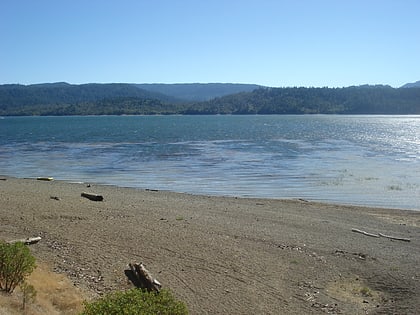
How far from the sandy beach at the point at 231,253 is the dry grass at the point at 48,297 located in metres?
0.34

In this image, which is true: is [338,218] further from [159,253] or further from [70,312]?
[70,312]

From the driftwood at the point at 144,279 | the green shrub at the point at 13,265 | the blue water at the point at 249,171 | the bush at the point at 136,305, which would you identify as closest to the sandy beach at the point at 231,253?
the driftwood at the point at 144,279

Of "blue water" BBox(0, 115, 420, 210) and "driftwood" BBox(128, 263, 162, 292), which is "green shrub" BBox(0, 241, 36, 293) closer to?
"driftwood" BBox(128, 263, 162, 292)

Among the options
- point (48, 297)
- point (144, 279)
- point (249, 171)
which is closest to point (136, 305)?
point (48, 297)

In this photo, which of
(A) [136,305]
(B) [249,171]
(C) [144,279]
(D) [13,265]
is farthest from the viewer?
(B) [249,171]

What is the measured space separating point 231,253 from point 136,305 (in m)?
7.35

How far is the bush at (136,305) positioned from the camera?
18.3ft

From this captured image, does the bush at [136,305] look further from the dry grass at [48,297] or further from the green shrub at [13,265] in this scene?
the green shrub at [13,265]

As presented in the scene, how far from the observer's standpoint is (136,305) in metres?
5.64

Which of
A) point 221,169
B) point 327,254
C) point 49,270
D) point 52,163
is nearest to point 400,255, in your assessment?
point 327,254

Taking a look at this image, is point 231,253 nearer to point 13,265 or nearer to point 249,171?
point 13,265

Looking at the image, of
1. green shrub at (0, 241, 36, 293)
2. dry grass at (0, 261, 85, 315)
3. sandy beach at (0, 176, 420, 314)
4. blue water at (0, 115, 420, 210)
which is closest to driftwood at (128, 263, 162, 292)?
sandy beach at (0, 176, 420, 314)

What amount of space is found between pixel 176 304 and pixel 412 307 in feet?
20.5

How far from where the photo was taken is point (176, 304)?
601 centimetres
